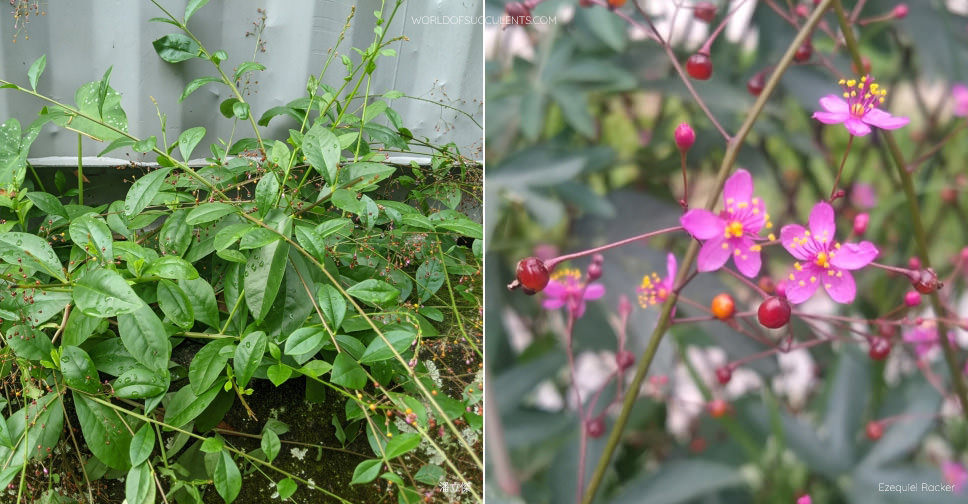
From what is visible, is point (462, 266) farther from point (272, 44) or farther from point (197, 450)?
point (272, 44)

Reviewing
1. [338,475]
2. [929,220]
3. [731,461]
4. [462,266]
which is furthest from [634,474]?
[462,266]

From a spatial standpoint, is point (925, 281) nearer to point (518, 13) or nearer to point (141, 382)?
point (518, 13)

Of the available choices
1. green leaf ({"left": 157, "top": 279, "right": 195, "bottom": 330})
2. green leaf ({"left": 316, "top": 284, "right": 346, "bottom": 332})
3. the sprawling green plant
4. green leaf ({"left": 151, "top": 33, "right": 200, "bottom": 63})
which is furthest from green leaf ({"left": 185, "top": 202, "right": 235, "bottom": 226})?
green leaf ({"left": 151, "top": 33, "right": 200, "bottom": 63})

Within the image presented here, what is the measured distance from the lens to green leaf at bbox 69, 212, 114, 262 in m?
0.84

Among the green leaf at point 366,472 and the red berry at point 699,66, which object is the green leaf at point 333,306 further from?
the red berry at point 699,66

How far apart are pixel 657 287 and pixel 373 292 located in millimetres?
573

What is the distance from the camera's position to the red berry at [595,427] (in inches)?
13.9

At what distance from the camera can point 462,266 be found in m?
1.29

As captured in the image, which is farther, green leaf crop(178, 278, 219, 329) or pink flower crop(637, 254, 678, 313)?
green leaf crop(178, 278, 219, 329)

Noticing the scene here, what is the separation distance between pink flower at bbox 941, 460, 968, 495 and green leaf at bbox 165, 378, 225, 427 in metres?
0.86

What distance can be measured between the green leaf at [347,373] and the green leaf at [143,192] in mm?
399

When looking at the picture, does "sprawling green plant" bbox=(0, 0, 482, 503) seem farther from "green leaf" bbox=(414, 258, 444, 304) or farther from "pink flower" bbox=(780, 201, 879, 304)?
"pink flower" bbox=(780, 201, 879, 304)

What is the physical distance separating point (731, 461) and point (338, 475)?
897 mm

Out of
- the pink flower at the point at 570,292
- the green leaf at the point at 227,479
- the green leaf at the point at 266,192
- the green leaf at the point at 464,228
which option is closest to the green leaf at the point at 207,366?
the green leaf at the point at 227,479
